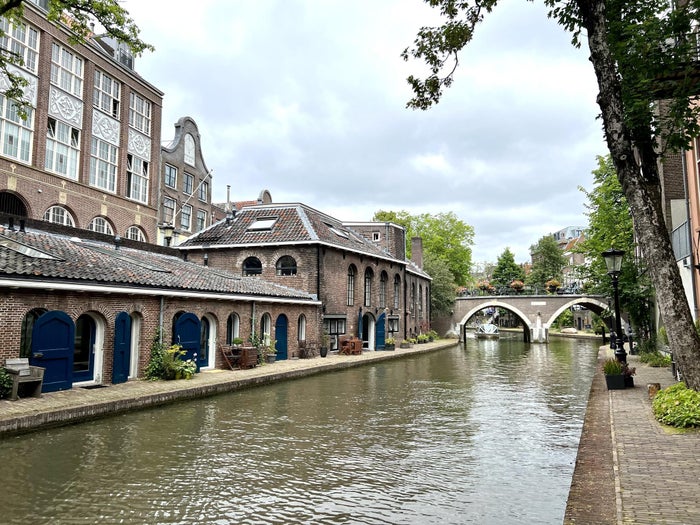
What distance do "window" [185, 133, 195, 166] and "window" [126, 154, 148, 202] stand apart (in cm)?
715

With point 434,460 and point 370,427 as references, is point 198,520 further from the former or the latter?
point 370,427

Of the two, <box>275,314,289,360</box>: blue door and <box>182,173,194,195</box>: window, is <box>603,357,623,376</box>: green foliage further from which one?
<box>182,173,194,195</box>: window

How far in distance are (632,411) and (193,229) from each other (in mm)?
33165

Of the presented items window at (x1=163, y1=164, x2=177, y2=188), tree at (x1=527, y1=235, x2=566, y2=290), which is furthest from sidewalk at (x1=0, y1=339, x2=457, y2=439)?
tree at (x1=527, y1=235, x2=566, y2=290)

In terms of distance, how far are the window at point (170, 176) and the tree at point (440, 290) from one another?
2431 centimetres

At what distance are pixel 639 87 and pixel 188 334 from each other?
13.3 m

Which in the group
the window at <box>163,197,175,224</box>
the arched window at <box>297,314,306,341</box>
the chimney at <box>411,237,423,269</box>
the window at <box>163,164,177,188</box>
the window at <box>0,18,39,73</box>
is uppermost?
the window at <box>0,18,39,73</box>

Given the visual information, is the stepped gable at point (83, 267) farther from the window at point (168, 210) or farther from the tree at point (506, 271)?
the tree at point (506, 271)

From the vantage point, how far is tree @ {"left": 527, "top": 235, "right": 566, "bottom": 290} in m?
67.5

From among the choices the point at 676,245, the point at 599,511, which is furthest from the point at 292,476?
the point at 676,245

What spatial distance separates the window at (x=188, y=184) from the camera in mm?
36475

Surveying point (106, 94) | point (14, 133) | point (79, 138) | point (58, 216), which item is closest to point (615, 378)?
point (58, 216)

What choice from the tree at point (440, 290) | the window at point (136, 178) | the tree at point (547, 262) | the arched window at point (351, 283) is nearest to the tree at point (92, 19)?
the window at point (136, 178)

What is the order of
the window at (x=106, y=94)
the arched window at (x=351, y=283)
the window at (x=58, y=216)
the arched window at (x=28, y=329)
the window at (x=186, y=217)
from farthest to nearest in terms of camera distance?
the window at (x=186, y=217) → the arched window at (x=351, y=283) → the window at (x=106, y=94) → the window at (x=58, y=216) → the arched window at (x=28, y=329)
